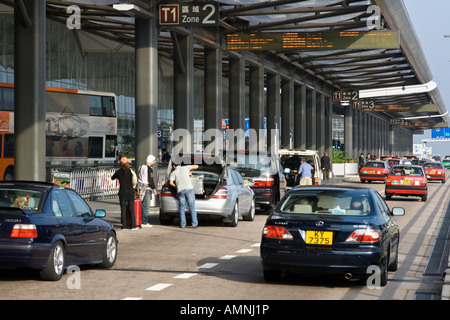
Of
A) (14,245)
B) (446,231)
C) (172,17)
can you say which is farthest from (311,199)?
(172,17)

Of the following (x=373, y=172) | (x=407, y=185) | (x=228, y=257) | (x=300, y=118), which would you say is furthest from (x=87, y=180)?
(x=300, y=118)

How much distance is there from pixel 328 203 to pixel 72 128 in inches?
1206

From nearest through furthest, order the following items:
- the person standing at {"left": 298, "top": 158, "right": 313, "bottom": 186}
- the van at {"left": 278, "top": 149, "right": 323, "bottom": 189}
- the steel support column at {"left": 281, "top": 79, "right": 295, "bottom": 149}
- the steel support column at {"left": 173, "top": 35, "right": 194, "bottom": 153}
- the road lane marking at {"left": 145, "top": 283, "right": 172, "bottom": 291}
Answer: the road lane marking at {"left": 145, "top": 283, "right": 172, "bottom": 291}
the person standing at {"left": 298, "top": 158, "right": 313, "bottom": 186}
the van at {"left": 278, "top": 149, "right": 323, "bottom": 189}
the steel support column at {"left": 173, "top": 35, "right": 194, "bottom": 153}
the steel support column at {"left": 281, "top": 79, "right": 295, "bottom": 149}

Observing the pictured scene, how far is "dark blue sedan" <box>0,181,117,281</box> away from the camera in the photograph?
9.94m

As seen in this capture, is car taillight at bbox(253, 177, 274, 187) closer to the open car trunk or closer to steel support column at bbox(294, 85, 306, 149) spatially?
the open car trunk

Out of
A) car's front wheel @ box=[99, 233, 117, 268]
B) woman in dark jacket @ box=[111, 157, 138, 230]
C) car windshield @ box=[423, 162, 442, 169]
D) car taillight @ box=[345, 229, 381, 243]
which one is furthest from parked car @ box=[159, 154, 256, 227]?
car windshield @ box=[423, 162, 442, 169]

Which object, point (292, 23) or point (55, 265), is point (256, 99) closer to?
point (292, 23)

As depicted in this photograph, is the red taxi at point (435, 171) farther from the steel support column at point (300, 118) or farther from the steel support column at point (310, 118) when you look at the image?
the steel support column at point (310, 118)

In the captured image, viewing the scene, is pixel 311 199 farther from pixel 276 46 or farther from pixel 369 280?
pixel 276 46

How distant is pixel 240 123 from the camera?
44844 mm

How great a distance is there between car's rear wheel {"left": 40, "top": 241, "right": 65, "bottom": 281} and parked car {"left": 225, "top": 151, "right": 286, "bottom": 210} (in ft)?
44.9

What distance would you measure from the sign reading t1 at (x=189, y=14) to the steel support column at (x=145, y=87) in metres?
0.69

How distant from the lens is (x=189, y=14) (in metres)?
27.8

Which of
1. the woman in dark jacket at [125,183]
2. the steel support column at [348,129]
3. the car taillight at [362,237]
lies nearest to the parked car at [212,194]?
the woman in dark jacket at [125,183]
